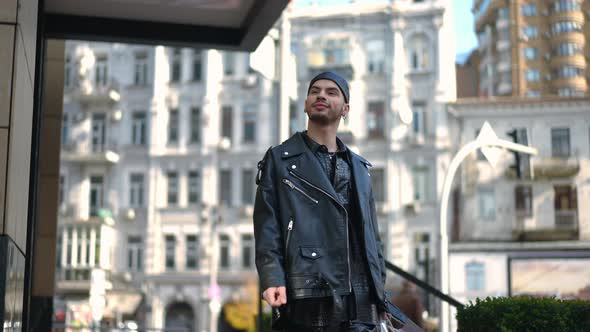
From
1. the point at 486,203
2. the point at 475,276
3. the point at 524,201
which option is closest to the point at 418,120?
the point at 486,203

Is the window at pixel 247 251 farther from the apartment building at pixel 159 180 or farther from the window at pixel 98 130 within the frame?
the window at pixel 98 130

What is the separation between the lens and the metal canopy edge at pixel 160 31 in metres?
8.51

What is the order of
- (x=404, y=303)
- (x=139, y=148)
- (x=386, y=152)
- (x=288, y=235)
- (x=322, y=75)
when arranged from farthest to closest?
(x=139, y=148), (x=386, y=152), (x=404, y=303), (x=322, y=75), (x=288, y=235)

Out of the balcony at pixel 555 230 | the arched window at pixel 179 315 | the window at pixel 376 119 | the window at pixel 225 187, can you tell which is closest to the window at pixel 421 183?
the window at pixel 376 119

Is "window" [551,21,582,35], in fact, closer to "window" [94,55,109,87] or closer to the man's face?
"window" [94,55,109,87]

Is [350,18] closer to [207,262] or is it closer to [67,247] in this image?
[207,262]

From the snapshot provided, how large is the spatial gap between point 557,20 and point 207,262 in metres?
21.0

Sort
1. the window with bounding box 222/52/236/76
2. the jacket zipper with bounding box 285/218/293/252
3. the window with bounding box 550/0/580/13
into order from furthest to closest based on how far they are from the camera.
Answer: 1. the window with bounding box 222/52/236/76
2. the window with bounding box 550/0/580/13
3. the jacket zipper with bounding box 285/218/293/252

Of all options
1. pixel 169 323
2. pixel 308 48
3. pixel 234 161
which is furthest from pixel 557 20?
pixel 169 323

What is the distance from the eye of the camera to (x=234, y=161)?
165ft

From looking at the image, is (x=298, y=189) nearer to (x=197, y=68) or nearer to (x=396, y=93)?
(x=396, y=93)

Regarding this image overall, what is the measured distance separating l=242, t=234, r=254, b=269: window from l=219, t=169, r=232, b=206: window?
6.97 feet

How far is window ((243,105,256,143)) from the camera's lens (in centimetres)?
5066

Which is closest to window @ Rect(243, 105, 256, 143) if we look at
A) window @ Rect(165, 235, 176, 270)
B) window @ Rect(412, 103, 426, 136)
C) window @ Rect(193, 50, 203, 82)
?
window @ Rect(193, 50, 203, 82)
